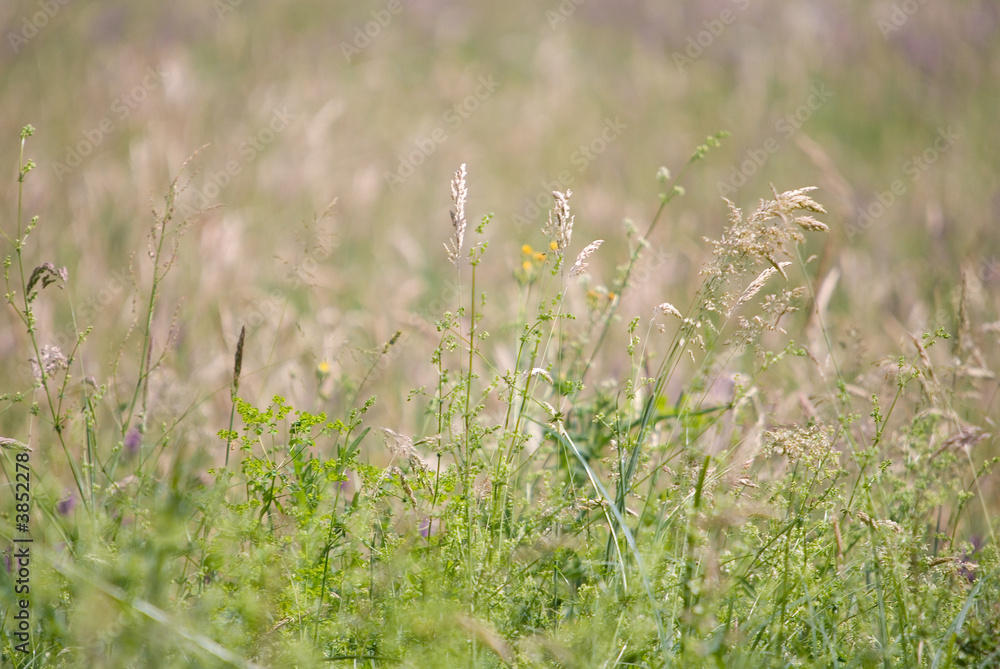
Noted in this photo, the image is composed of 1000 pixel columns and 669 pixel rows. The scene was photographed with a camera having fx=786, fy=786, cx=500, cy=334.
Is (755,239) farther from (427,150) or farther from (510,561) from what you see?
(427,150)

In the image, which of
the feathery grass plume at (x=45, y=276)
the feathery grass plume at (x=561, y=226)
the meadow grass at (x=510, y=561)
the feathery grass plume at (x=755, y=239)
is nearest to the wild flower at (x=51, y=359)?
the meadow grass at (x=510, y=561)

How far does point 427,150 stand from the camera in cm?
657

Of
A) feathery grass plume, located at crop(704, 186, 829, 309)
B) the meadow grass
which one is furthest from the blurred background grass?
feathery grass plume, located at crop(704, 186, 829, 309)

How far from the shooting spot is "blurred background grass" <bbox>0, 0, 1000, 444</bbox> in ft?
12.8

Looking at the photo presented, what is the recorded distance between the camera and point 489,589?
5.40ft

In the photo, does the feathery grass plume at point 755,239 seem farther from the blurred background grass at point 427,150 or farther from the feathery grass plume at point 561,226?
the blurred background grass at point 427,150

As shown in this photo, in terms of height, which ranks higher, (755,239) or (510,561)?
(755,239)

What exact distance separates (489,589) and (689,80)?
302 inches

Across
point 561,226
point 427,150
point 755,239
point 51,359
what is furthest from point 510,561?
point 427,150

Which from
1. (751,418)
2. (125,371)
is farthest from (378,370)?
(751,418)

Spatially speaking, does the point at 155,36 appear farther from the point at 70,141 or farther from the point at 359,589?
the point at 359,589

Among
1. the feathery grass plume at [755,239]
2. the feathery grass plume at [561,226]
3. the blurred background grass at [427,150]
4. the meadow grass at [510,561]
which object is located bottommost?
the meadow grass at [510,561]

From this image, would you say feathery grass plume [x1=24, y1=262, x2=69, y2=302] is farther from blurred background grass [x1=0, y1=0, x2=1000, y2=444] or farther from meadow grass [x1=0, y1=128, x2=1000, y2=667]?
blurred background grass [x1=0, y1=0, x2=1000, y2=444]

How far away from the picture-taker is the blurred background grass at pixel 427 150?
391 cm
